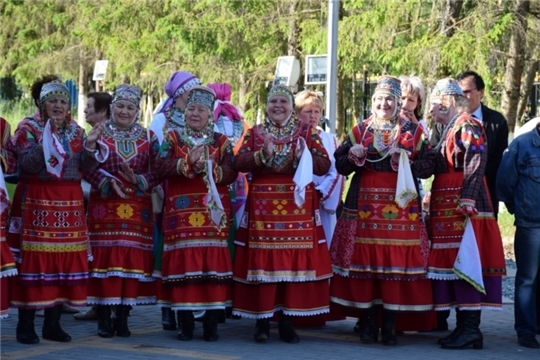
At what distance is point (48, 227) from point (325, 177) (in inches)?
89.0

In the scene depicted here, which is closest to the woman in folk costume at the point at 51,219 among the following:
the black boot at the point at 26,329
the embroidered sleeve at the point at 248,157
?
the black boot at the point at 26,329

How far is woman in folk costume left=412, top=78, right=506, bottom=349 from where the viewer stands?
26.2ft

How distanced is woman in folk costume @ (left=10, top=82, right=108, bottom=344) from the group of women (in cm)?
1

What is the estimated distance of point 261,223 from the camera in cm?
816

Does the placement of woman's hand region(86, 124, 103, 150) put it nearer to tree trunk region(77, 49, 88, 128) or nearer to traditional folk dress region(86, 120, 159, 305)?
traditional folk dress region(86, 120, 159, 305)

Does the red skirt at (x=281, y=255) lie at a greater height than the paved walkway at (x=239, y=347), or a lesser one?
greater

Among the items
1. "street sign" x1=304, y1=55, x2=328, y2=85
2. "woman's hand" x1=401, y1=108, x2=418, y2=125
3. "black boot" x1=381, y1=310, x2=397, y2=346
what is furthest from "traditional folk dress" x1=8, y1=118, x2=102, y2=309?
"street sign" x1=304, y1=55, x2=328, y2=85

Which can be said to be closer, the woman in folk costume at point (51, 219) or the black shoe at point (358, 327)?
the woman in folk costume at point (51, 219)

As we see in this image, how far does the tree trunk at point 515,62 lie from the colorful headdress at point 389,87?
32.6ft

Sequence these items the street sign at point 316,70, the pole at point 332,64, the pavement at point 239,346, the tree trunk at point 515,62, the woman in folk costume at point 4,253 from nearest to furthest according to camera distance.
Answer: the woman in folk costume at point 4,253 < the pavement at point 239,346 < the pole at point 332,64 < the street sign at point 316,70 < the tree trunk at point 515,62

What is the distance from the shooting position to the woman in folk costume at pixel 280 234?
26.6 ft

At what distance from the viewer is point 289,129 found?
27.0 feet

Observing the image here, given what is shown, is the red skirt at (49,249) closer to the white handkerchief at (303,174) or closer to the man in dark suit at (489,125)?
the white handkerchief at (303,174)

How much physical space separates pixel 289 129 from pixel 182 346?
5.79 feet
